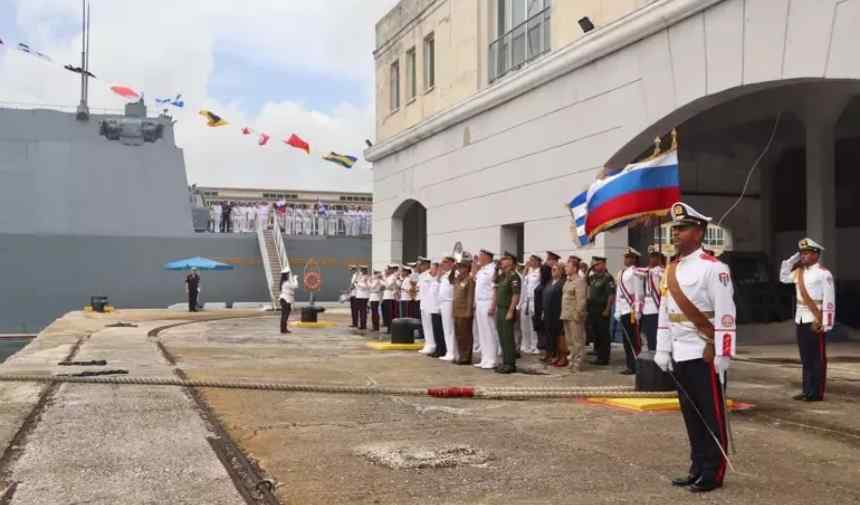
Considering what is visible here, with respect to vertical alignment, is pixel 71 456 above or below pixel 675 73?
below

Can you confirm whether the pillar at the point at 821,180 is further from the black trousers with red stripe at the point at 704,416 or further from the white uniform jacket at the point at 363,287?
the black trousers with red stripe at the point at 704,416

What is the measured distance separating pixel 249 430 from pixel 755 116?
13.3 meters

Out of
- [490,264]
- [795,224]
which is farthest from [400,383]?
[795,224]

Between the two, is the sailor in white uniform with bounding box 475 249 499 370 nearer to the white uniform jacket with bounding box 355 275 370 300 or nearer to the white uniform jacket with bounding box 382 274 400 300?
the white uniform jacket with bounding box 382 274 400 300

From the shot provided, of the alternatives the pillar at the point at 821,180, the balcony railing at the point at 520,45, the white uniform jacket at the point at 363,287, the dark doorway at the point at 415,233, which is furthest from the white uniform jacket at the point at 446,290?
the dark doorway at the point at 415,233

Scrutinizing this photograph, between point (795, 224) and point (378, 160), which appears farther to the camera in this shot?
point (378, 160)

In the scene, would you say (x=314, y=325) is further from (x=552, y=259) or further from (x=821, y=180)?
(x=821, y=180)

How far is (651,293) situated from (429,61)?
12.7m

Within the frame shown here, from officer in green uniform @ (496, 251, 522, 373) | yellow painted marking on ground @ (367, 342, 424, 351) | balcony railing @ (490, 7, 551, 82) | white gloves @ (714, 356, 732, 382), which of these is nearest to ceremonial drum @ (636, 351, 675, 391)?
officer in green uniform @ (496, 251, 522, 373)

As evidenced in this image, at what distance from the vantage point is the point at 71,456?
18.6 feet

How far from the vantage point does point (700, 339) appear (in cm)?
491

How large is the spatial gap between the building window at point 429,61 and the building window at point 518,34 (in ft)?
11.7

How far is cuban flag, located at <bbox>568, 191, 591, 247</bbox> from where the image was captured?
41.6 ft

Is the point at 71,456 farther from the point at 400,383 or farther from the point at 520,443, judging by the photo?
the point at 400,383
